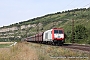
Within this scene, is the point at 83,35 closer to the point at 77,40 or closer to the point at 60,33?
the point at 77,40

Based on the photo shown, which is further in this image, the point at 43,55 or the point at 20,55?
the point at 20,55

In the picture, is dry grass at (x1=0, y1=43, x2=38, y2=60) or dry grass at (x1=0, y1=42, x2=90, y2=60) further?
dry grass at (x1=0, y1=43, x2=38, y2=60)

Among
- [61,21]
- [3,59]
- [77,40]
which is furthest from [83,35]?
[61,21]

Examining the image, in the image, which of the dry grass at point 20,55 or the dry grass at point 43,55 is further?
the dry grass at point 20,55

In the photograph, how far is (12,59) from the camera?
15781 millimetres

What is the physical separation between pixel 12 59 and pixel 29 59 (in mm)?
1390

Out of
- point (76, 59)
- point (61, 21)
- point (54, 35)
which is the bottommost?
point (76, 59)

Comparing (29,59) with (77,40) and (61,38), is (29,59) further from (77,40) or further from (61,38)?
(77,40)

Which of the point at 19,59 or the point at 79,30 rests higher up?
the point at 79,30

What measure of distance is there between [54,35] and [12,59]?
85.2ft

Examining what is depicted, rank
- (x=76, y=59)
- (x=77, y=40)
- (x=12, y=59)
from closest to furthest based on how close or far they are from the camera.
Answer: (x=76, y=59) → (x=12, y=59) → (x=77, y=40)

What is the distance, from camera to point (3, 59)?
16047mm

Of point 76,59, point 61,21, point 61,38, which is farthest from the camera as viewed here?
point 61,21

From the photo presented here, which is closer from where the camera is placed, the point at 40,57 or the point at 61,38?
the point at 40,57
